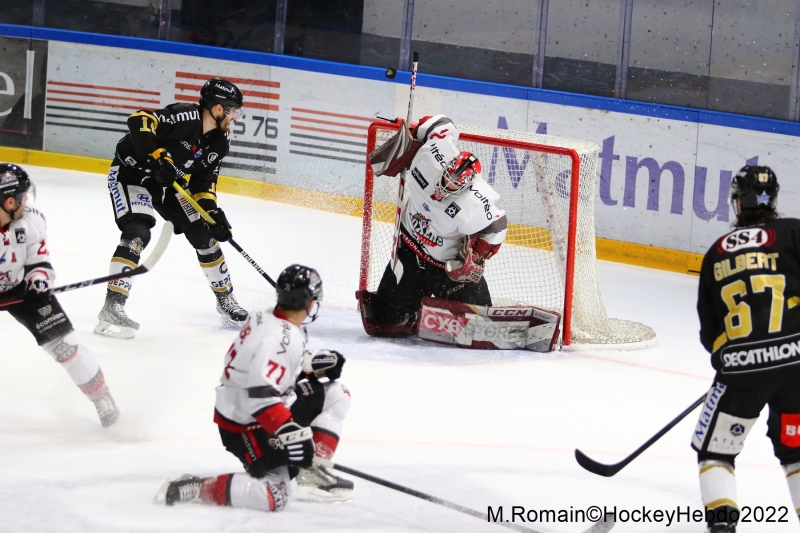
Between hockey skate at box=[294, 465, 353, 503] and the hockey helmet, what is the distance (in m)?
1.31

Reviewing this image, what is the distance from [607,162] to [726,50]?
1.09m

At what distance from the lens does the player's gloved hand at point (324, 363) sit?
3098 mm

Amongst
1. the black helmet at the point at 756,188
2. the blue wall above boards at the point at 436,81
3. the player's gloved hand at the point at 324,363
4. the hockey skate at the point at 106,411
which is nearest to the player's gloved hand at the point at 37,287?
the hockey skate at the point at 106,411

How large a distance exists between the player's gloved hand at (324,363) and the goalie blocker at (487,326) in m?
1.90

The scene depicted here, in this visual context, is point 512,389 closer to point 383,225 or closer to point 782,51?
point 383,225

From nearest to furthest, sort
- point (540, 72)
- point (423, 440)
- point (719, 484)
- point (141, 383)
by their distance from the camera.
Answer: point (719, 484), point (423, 440), point (141, 383), point (540, 72)

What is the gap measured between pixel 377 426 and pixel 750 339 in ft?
5.05

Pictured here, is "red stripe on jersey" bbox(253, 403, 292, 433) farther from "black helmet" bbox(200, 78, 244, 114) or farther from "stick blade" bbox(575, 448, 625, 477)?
"black helmet" bbox(200, 78, 244, 114)

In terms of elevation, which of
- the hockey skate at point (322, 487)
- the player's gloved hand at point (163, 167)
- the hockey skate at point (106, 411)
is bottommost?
the hockey skate at point (322, 487)

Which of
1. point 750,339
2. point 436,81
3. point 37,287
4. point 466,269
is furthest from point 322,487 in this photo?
point 436,81

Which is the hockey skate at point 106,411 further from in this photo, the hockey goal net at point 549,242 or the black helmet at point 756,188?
the black helmet at point 756,188

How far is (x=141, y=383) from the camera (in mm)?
4152

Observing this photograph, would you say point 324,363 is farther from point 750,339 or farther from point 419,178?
point 419,178

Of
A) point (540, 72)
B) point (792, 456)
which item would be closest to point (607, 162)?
point (540, 72)
